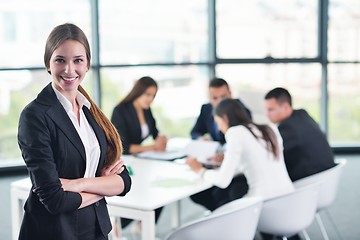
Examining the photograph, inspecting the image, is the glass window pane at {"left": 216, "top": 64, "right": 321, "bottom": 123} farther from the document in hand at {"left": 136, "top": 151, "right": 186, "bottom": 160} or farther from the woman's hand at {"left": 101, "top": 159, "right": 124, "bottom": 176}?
the woman's hand at {"left": 101, "top": 159, "right": 124, "bottom": 176}

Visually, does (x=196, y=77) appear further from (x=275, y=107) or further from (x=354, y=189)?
(x=275, y=107)

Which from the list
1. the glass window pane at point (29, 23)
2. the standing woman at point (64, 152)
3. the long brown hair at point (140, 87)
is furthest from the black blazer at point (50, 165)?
the glass window pane at point (29, 23)

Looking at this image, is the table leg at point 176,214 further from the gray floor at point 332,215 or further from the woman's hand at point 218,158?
the woman's hand at point 218,158

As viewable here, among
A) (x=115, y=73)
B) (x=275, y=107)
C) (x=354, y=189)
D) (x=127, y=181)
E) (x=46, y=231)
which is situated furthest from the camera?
(x=115, y=73)

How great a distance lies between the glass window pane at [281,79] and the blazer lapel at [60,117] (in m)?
5.62

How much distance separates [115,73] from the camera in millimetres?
7434

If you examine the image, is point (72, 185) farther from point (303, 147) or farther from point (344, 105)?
point (344, 105)

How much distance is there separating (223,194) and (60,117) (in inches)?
97.7

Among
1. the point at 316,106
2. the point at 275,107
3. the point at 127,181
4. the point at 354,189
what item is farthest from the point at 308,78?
the point at 127,181

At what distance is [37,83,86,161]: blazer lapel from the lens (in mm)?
2309

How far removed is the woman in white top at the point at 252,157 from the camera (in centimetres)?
387

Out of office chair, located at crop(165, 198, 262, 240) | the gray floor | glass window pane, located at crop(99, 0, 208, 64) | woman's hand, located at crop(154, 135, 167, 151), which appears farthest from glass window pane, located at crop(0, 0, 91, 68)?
office chair, located at crop(165, 198, 262, 240)

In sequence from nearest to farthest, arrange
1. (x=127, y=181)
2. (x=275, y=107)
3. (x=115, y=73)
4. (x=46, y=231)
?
(x=46, y=231)
(x=127, y=181)
(x=275, y=107)
(x=115, y=73)

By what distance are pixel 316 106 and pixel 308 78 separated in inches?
15.8
